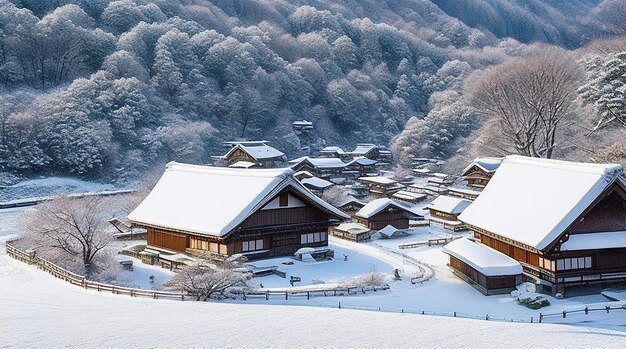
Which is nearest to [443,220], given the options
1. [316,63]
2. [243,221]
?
[243,221]

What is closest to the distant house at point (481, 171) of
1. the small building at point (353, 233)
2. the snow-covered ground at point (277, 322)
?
the small building at point (353, 233)

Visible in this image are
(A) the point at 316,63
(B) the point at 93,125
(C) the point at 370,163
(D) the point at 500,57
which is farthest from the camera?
(D) the point at 500,57

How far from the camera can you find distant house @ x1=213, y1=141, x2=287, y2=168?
59.7 m

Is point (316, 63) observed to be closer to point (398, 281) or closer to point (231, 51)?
point (231, 51)

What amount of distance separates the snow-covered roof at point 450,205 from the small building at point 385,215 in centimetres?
351

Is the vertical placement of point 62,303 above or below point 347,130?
below

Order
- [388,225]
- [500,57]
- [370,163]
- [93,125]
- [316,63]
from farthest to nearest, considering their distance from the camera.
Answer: [500,57] < [316,63] < [370,163] < [93,125] < [388,225]

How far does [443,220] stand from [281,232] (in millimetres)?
19767

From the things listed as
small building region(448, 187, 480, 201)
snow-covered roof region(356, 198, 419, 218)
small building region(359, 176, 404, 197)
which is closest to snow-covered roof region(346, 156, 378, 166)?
small building region(359, 176, 404, 197)

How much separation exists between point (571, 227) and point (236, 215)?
48.9 feet

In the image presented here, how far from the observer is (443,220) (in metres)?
47.4

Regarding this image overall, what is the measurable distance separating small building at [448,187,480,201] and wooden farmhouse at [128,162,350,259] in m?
23.9

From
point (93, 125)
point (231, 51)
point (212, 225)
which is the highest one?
point (231, 51)

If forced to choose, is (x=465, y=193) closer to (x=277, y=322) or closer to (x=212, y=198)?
(x=212, y=198)
